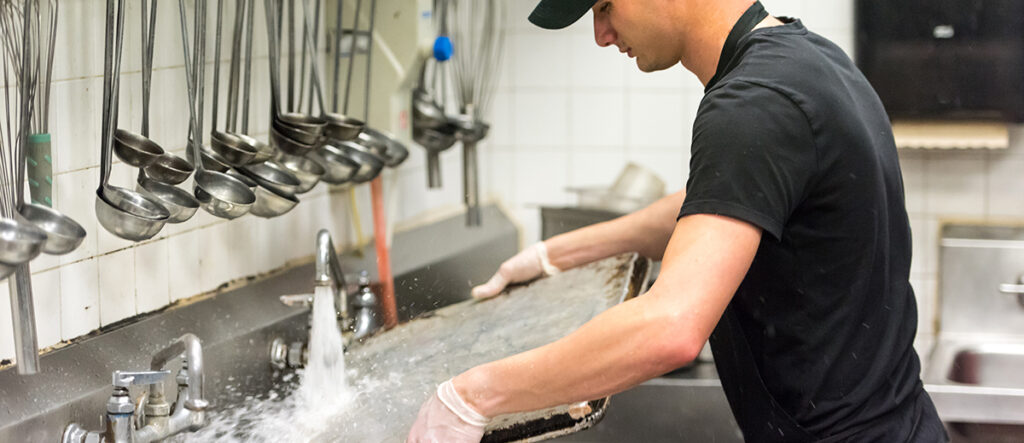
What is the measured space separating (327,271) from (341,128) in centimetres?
28

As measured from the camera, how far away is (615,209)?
110 inches

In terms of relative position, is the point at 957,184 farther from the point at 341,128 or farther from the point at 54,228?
the point at 54,228

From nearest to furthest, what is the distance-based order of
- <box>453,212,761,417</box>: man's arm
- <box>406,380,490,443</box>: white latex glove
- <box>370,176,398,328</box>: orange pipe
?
<box>453,212,761,417</box>: man's arm < <box>406,380,490,443</box>: white latex glove < <box>370,176,398,328</box>: orange pipe

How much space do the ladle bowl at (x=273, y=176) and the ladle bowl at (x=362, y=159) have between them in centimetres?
24

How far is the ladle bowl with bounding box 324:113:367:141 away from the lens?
1.91 meters

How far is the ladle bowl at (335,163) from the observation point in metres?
1.96

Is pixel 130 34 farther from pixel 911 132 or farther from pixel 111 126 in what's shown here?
pixel 911 132

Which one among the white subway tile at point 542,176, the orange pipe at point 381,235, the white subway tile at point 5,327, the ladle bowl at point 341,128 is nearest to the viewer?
the white subway tile at point 5,327

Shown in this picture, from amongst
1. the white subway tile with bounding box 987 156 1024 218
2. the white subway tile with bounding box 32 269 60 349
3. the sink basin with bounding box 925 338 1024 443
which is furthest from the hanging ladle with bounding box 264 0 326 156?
the white subway tile with bounding box 987 156 1024 218

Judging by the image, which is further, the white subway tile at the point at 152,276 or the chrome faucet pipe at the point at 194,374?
the white subway tile at the point at 152,276

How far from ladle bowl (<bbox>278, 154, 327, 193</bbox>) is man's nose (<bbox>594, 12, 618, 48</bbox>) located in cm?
67

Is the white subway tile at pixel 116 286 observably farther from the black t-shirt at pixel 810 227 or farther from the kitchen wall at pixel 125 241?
the black t-shirt at pixel 810 227

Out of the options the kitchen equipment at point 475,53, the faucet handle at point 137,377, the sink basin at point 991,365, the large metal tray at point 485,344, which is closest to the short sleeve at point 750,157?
the large metal tray at point 485,344

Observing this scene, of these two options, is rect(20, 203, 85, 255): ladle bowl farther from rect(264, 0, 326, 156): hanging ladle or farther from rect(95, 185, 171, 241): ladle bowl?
rect(264, 0, 326, 156): hanging ladle
